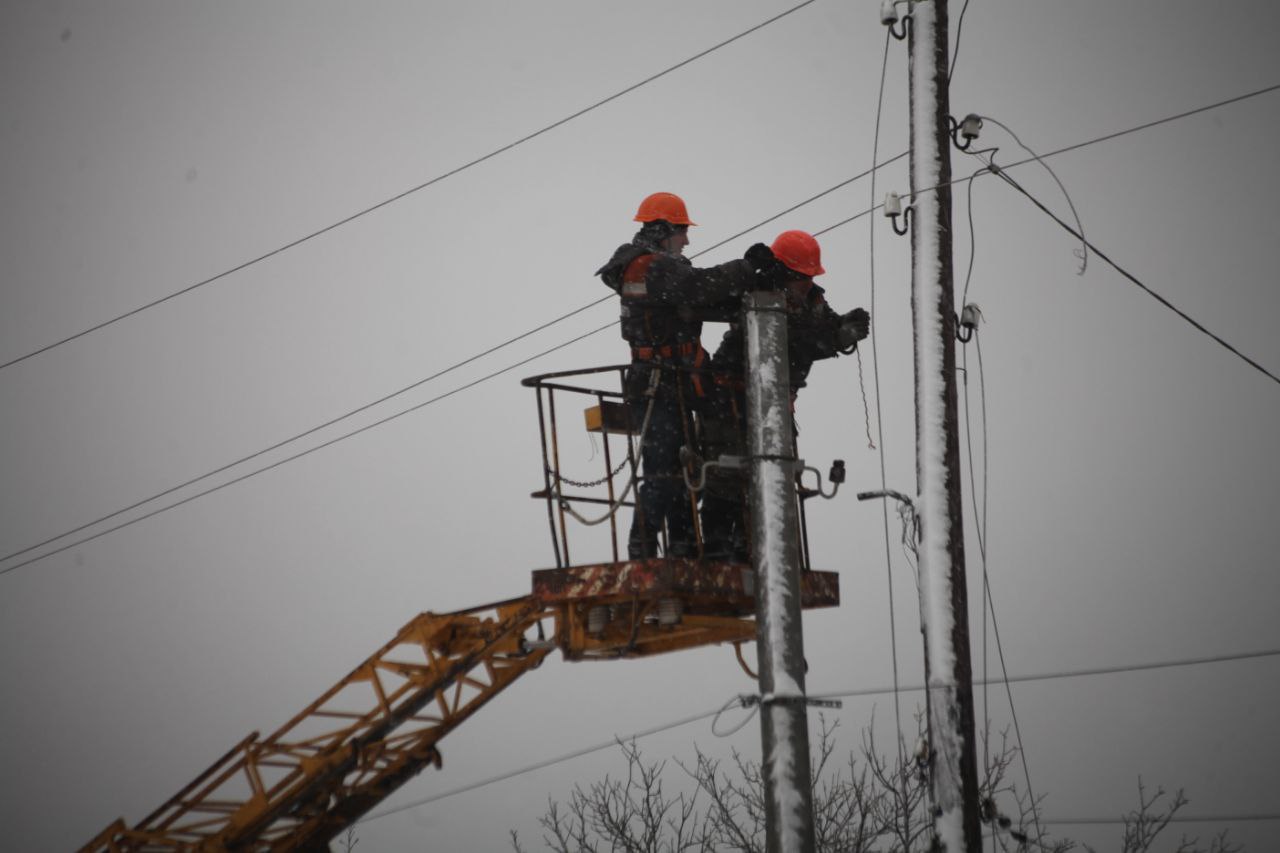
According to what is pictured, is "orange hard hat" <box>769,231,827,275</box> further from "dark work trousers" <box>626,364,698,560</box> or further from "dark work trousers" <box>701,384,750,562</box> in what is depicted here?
"dark work trousers" <box>626,364,698,560</box>

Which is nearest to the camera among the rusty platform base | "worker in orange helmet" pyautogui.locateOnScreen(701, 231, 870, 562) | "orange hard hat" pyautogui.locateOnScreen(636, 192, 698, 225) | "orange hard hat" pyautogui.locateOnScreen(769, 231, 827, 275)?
the rusty platform base

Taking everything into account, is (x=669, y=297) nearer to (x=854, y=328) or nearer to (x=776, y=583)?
(x=854, y=328)

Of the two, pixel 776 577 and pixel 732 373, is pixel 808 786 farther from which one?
pixel 732 373

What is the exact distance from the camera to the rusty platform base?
355 inches

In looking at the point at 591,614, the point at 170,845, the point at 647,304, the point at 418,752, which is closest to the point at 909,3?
the point at 647,304

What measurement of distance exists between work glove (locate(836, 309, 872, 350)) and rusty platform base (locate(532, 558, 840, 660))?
1755 mm

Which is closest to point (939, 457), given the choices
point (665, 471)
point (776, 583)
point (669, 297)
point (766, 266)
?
point (776, 583)

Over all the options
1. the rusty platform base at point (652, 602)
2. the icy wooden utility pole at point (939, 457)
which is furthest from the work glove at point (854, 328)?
the rusty platform base at point (652, 602)

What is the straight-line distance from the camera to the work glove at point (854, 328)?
952 cm

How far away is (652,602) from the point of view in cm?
961

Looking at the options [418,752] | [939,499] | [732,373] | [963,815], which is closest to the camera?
[963,815]

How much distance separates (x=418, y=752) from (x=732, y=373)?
4987 mm

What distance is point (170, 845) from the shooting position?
41.4 ft

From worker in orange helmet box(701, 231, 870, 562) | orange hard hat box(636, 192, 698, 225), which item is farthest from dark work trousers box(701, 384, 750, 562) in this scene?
orange hard hat box(636, 192, 698, 225)
